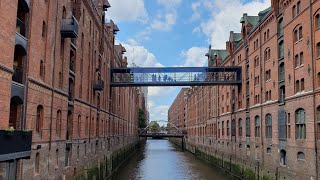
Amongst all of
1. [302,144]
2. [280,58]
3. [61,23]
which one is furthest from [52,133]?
[280,58]

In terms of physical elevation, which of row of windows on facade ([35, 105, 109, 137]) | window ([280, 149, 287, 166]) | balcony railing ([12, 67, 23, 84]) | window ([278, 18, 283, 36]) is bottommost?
window ([280, 149, 287, 166])

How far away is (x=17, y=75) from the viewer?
15195mm

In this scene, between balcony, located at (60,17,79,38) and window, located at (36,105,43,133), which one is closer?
window, located at (36,105,43,133)

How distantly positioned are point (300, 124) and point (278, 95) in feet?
14.1

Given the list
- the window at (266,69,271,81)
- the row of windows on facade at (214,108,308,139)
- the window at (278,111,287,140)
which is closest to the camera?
the row of windows on facade at (214,108,308,139)

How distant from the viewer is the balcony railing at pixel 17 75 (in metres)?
14.9

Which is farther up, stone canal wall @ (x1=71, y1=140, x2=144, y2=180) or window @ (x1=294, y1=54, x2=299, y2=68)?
window @ (x1=294, y1=54, x2=299, y2=68)

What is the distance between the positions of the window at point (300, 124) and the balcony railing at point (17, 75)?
16.6 metres

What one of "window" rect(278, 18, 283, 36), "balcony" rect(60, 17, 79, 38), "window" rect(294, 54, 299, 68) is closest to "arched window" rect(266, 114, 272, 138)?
"window" rect(294, 54, 299, 68)

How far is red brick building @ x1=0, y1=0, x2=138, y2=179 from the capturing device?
1391 centimetres

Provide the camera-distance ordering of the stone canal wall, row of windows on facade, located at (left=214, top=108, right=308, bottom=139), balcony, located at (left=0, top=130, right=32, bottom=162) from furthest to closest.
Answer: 1. the stone canal wall
2. row of windows on facade, located at (left=214, top=108, right=308, bottom=139)
3. balcony, located at (left=0, top=130, right=32, bottom=162)

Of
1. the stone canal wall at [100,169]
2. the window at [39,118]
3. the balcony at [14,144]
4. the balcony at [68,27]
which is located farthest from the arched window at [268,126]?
the balcony at [14,144]

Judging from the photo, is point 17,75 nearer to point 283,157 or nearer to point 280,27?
point 283,157

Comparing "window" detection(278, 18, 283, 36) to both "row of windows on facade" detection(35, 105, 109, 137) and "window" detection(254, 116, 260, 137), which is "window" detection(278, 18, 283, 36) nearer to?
"window" detection(254, 116, 260, 137)
